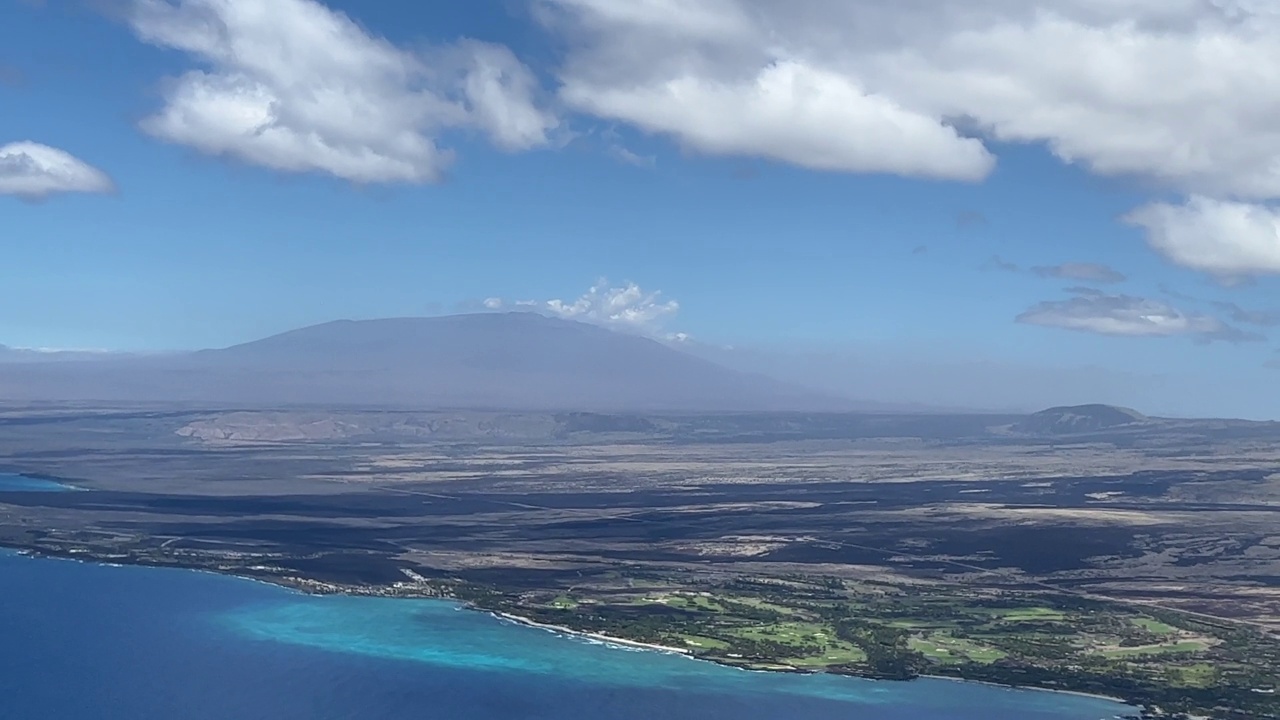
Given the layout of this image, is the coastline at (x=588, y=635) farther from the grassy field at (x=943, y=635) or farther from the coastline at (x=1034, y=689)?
the coastline at (x=1034, y=689)

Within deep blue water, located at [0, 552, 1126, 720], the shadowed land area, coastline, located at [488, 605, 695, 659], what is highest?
the shadowed land area

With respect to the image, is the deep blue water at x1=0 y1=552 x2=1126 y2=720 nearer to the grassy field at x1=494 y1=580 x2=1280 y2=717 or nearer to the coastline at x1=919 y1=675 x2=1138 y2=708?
the coastline at x1=919 y1=675 x2=1138 y2=708

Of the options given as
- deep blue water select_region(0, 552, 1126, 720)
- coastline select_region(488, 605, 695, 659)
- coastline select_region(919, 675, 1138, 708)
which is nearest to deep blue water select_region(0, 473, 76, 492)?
deep blue water select_region(0, 552, 1126, 720)

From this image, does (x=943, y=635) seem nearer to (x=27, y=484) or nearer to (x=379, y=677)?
(x=379, y=677)

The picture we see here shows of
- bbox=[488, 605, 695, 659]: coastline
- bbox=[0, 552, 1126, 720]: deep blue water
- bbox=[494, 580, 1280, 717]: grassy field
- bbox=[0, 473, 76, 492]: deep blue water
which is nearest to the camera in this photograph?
bbox=[0, 552, 1126, 720]: deep blue water

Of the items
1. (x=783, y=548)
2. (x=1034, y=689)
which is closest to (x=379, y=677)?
(x=1034, y=689)

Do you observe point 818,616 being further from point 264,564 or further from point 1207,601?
point 264,564
